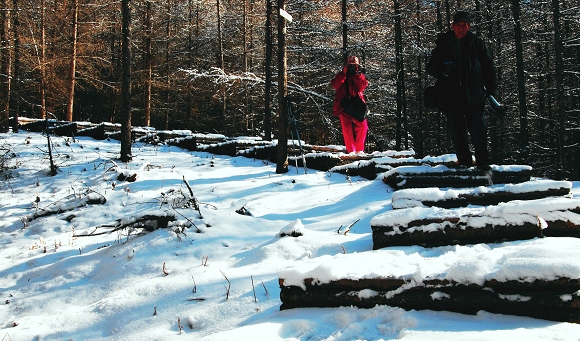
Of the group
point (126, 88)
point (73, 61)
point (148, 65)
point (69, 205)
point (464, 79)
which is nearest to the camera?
point (464, 79)

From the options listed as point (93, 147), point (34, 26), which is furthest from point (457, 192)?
point (34, 26)

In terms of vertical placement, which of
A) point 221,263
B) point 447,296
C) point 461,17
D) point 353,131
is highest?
point 461,17

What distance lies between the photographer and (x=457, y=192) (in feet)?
14.4

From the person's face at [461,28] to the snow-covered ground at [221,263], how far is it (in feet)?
8.22

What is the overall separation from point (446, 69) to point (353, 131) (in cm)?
392

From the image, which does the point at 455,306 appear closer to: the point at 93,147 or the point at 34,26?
the point at 93,147

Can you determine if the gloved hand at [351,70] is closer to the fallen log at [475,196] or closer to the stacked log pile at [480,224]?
the fallen log at [475,196]

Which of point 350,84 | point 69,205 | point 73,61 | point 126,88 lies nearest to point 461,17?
point 350,84

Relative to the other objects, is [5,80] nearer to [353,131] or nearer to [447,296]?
[353,131]

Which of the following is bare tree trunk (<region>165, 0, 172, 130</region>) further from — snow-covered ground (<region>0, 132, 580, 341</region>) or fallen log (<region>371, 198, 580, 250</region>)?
fallen log (<region>371, 198, 580, 250</region>)

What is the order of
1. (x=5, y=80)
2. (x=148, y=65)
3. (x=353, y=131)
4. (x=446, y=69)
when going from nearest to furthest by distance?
(x=446, y=69) < (x=353, y=131) < (x=5, y=80) < (x=148, y=65)

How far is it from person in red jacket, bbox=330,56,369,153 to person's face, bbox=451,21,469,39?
3.14 meters

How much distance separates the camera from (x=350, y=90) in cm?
866

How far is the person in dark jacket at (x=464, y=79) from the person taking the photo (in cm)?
531
